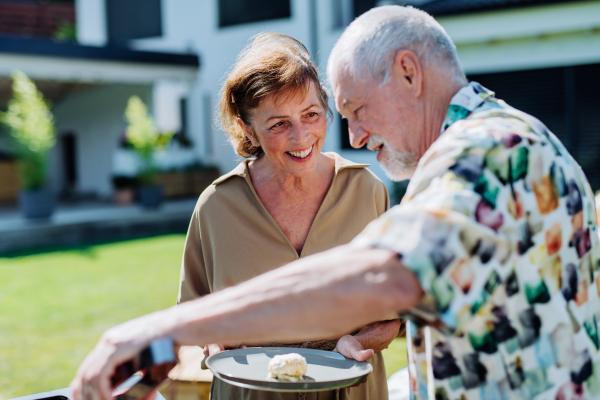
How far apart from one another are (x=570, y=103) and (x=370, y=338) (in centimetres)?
935

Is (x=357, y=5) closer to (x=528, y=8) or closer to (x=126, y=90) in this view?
(x=528, y=8)

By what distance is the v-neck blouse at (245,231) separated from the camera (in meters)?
2.13

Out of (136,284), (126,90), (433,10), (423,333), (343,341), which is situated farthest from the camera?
(126,90)

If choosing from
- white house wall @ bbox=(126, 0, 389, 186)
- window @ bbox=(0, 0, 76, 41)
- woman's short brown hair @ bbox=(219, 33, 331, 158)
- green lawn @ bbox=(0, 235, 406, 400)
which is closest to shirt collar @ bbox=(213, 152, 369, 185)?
woman's short brown hair @ bbox=(219, 33, 331, 158)

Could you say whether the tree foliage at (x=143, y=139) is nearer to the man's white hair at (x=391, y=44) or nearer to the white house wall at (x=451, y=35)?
the white house wall at (x=451, y=35)

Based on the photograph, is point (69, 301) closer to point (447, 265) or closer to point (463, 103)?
point (463, 103)

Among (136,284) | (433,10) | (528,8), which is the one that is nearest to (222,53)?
(433,10)

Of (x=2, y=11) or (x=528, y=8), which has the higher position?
(x=2, y=11)

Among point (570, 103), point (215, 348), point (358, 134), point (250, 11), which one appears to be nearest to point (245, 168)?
point (215, 348)

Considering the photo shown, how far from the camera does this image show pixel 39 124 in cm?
1112

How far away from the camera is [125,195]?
48.5 feet

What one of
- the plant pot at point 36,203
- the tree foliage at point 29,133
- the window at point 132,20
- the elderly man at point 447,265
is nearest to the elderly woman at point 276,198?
the elderly man at point 447,265

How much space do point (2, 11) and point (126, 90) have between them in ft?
18.6

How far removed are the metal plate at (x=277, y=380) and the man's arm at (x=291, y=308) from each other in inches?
19.9
